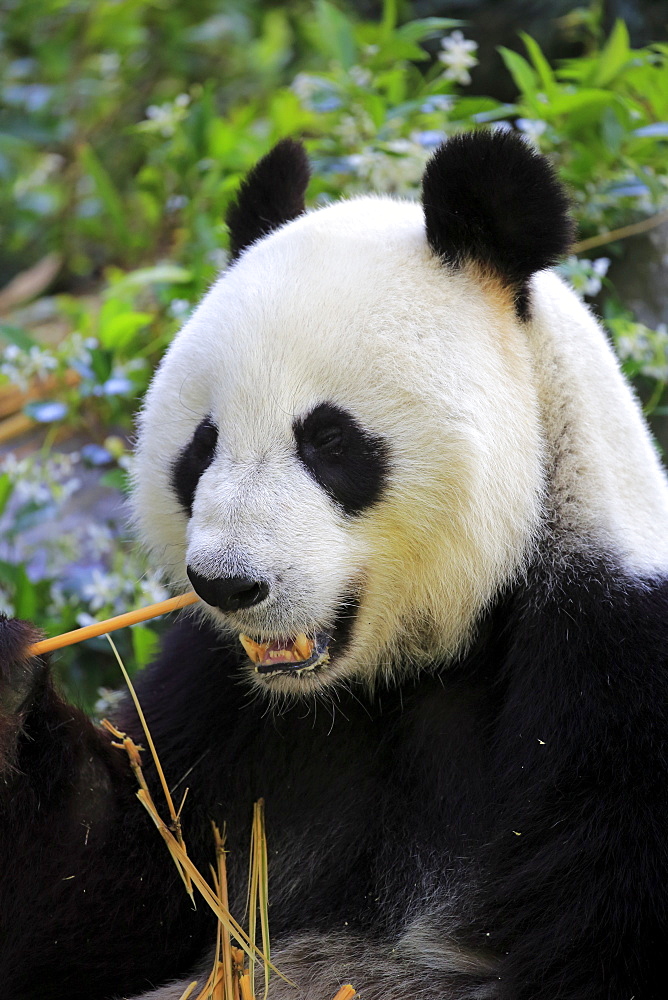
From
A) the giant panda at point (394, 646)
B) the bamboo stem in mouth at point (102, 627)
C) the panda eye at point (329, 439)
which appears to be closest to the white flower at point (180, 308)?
the giant panda at point (394, 646)

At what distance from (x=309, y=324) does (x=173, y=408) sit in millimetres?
376

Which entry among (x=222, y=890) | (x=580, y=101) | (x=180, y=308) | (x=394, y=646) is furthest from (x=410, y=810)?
(x=580, y=101)

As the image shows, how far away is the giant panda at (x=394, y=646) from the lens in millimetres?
2059

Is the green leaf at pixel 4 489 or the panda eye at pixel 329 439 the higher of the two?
the panda eye at pixel 329 439

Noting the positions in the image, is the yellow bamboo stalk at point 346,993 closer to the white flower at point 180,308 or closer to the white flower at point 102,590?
the white flower at point 102,590

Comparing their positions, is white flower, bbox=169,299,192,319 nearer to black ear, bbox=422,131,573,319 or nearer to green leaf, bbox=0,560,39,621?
green leaf, bbox=0,560,39,621

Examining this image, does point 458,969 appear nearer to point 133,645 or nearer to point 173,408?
point 173,408

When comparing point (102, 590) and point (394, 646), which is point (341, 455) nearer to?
point (394, 646)

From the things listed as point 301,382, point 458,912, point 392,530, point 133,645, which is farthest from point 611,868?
point 133,645

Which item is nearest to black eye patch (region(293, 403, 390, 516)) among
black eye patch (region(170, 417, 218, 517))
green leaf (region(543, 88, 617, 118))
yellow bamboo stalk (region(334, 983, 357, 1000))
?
black eye patch (region(170, 417, 218, 517))

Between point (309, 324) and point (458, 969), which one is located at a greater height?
point (309, 324)

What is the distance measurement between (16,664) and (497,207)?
4.36ft

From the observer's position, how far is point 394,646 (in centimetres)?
234

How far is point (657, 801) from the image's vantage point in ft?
6.66
